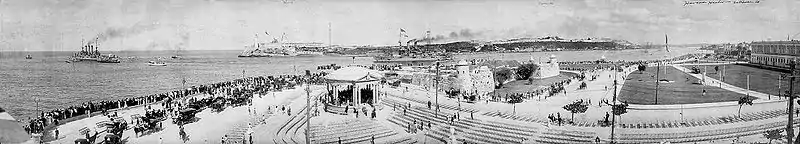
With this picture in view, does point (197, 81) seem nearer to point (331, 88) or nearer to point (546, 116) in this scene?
point (331, 88)

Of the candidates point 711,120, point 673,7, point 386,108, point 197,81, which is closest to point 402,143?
point 386,108

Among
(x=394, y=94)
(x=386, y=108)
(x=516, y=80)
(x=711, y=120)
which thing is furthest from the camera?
(x=516, y=80)

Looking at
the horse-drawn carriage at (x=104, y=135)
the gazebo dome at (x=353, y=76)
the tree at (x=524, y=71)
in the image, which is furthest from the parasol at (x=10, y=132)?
the tree at (x=524, y=71)

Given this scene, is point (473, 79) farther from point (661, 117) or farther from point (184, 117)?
point (184, 117)

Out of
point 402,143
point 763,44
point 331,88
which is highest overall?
point 763,44

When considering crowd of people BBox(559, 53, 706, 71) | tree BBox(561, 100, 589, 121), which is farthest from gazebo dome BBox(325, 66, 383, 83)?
crowd of people BBox(559, 53, 706, 71)

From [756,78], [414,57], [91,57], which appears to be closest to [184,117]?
[756,78]
